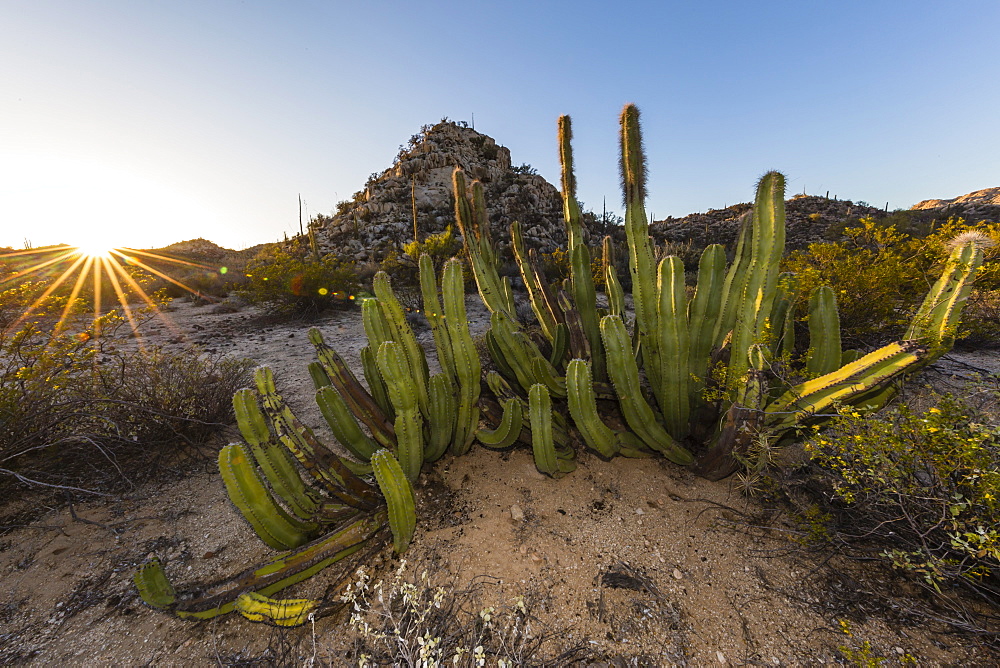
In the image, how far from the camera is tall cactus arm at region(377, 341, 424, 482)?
238 cm

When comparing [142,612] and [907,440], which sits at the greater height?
[907,440]

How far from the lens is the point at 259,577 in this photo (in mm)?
1971

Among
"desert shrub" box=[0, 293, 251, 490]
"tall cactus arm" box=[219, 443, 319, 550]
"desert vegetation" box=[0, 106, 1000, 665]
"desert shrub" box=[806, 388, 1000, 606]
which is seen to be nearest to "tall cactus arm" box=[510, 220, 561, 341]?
"desert vegetation" box=[0, 106, 1000, 665]

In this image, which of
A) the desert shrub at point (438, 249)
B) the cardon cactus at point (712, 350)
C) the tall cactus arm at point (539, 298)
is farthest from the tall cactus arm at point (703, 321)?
the desert shrub at point (438, 249)

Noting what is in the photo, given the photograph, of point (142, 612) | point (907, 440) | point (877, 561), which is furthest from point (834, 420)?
point (142, 612)

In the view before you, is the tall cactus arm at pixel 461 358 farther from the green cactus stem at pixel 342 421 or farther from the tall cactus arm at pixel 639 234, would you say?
the tall cactus arm at pixel 639 234

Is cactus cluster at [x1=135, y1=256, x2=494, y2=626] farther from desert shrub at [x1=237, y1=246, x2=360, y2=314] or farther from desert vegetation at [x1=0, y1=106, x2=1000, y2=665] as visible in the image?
desert shrub at [x1=237, y1=246, x2=360, y2=314]

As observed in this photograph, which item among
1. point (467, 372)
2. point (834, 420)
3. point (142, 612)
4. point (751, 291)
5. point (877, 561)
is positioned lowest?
point (142, 612)

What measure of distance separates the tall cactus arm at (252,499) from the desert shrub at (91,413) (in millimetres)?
945

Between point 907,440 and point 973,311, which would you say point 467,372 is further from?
point 973,311

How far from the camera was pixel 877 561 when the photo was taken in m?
1.99

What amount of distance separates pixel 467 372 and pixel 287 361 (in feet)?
13.5

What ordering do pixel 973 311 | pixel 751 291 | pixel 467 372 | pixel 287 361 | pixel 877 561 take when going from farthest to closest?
pixel 287 361 < pixel 973 311 < pixel 467 372 < pixel 751 291 < pixel 877 561

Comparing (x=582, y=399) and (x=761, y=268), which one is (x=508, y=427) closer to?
(x=582, y=399)
